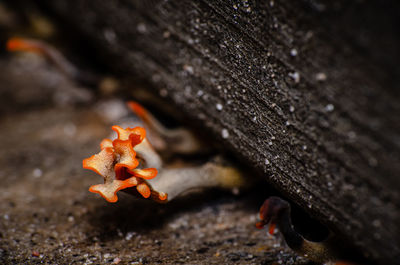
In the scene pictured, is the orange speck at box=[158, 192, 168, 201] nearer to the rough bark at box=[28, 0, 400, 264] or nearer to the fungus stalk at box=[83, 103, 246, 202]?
the fungus stalk at box=[83, 103, 246, 202]

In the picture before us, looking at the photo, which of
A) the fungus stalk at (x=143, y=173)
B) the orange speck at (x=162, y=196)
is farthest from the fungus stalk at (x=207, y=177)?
the orange speck at (x=162, y=196)

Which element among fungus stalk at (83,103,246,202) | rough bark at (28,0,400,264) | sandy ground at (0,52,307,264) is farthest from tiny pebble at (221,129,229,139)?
sandy ground at (0,52,307,264)

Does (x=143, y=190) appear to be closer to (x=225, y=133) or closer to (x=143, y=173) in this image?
(x=143, y=173)

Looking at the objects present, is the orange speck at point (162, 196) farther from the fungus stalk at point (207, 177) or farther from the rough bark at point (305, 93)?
the rough bark at point (305, 93)

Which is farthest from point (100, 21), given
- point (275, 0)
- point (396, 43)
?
point (396, 43)

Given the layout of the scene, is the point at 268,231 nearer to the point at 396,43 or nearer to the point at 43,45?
the point at 396,43

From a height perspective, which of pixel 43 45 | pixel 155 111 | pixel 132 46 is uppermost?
pixel 43 45
